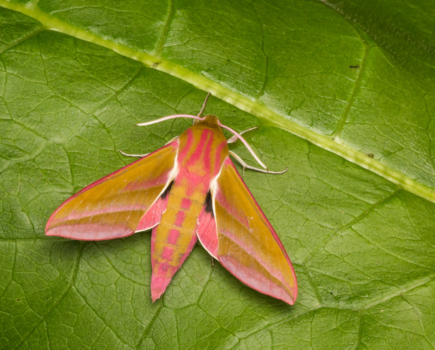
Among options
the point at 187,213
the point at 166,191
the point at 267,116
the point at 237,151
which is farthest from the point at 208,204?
the point at 267,116

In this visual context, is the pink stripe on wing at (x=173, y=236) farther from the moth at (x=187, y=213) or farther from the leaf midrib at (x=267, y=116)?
the leaf midrib at (x=267, y=116)

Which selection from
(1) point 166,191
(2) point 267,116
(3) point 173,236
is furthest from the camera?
(2) point 267,116

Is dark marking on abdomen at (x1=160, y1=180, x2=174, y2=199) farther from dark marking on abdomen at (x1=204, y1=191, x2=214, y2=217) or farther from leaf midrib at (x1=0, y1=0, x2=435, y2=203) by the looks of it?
leaf midrib at (x1=0, y1=0, x2=435, y2=203)

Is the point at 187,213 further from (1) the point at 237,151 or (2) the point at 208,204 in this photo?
(1) the point at 237,151

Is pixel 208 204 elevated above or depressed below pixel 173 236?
above

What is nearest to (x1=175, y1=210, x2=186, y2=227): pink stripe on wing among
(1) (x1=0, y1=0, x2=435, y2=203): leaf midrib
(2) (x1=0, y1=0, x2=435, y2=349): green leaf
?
(2) (x1=0, y1=0, x2=435, y2=349): green leaf

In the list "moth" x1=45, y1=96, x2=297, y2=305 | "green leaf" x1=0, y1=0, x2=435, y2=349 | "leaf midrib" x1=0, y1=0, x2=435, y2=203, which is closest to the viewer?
"moth" x1=45, y1=96, x2=297, y2=305
